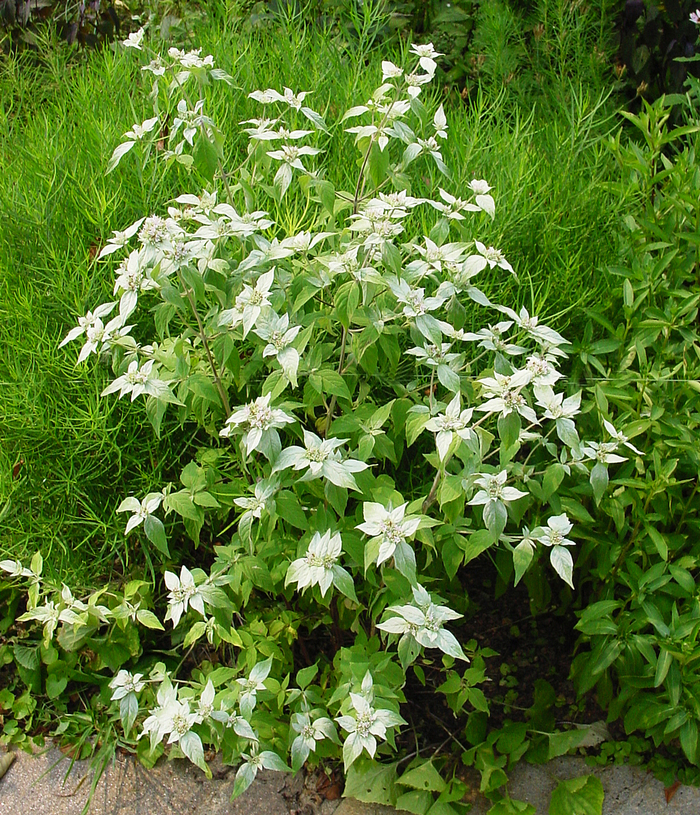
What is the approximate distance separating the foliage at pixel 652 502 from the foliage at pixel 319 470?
0.16m

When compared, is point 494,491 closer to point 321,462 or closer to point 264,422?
point 321,462

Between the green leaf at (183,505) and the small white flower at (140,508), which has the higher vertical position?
the small white flower at (140,508)

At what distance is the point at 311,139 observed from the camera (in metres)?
2.90

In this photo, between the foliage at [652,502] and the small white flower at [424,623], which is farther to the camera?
the foliage at [652,502]

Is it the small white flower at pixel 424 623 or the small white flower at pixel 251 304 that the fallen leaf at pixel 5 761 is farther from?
the small white flower at pixel 251 304

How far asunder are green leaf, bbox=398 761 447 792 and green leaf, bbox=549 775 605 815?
284 mm

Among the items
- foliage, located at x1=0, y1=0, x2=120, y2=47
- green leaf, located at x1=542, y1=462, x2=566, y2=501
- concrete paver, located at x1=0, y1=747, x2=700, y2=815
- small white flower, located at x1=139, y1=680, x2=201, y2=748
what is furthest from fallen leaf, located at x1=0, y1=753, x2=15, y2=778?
foliage, located at x1=0, y1=0, x2=120, y2=47

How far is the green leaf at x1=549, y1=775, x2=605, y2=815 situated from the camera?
6.44 feet

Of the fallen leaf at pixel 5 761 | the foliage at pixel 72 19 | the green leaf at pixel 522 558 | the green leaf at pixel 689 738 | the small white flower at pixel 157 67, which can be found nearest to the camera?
the green leaf at pixel 522 558

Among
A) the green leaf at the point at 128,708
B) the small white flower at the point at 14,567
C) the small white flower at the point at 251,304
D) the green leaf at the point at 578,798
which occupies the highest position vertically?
the small white flower at the point at 251,304

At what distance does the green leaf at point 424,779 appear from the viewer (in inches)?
77.3

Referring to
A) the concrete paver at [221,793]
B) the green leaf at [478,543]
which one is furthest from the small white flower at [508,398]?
the concrete paver at [221,793]

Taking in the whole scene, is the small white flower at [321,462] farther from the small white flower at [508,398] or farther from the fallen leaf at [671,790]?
the fallen leaf at [671,790]

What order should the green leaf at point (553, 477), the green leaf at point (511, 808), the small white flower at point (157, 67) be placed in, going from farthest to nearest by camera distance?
the small white flower at point (157, 67)
the green leaf at point (511, 808)
the green leaf at point (553, 477)
